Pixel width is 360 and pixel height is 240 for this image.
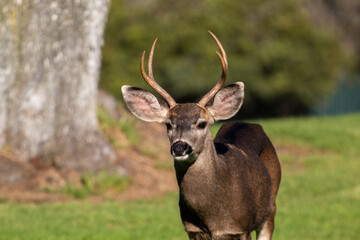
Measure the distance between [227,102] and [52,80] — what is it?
7126mm

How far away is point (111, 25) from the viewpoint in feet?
149

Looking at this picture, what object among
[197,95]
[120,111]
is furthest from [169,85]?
[120,111]

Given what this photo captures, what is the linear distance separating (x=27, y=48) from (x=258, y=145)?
6.32m

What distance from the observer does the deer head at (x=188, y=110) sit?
6.74m

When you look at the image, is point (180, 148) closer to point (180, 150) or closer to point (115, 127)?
point (180, 150)

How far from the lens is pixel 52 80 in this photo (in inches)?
547

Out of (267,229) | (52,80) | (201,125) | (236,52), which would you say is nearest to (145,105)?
(201,125)

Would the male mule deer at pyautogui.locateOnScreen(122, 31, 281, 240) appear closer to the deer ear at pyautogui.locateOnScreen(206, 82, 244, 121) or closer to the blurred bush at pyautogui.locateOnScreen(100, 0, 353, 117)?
the deer ear at pyautogui.locateOnScreen(206, 82, 244, 121)

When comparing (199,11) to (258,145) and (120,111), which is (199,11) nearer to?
(120,111)

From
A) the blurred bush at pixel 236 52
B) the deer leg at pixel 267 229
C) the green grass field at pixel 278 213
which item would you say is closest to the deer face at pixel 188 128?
the deer leg at pixel 267 229

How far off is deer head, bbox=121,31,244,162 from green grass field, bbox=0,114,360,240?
11.3 feet

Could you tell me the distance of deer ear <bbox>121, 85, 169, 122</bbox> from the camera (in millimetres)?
7299

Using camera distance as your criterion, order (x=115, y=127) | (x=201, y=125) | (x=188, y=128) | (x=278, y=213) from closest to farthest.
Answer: (x=188, y=128), (x=201, y=125), (x=278, y=213), (x=115, y=127)

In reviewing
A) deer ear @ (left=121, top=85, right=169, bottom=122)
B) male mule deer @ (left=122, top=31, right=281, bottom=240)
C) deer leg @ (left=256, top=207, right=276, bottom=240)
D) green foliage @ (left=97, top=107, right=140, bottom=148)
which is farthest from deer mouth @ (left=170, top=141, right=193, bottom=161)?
green foliage @ (left=97, top=107, right=140, bottom=148)
